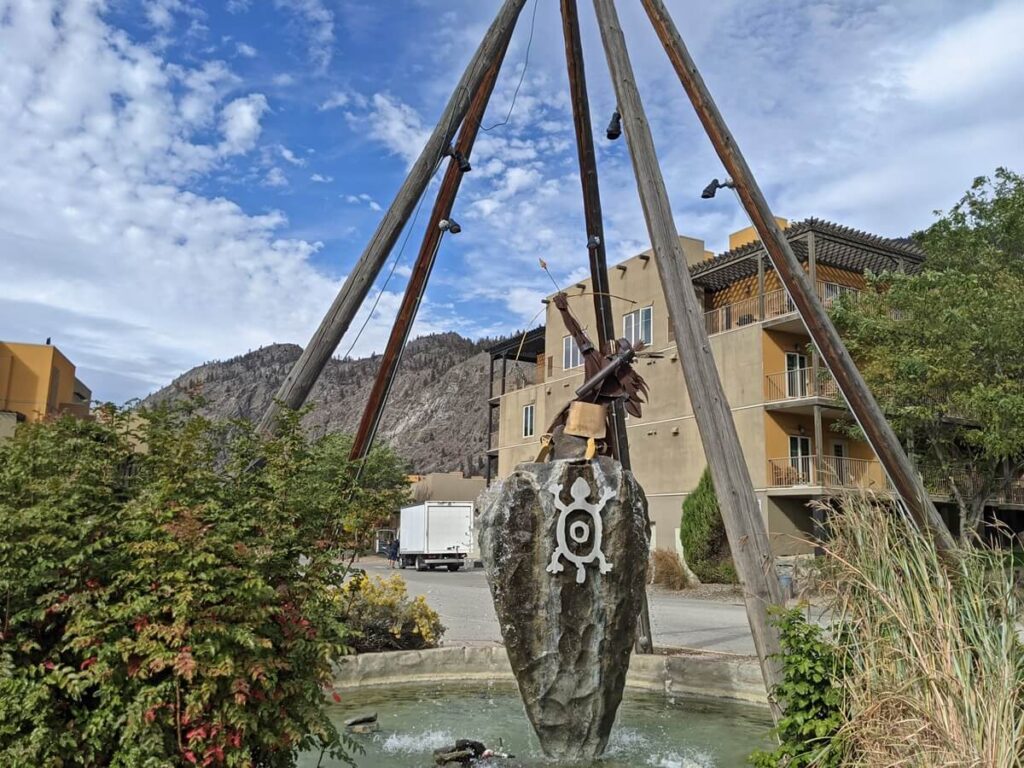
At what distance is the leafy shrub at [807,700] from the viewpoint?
413 centimetres

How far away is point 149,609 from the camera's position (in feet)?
11.4

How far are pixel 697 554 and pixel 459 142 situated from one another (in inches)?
752

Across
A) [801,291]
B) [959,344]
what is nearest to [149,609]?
[801,291]

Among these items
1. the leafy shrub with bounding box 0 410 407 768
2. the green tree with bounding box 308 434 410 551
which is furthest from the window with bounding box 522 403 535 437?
the leafy shrub with bounding box 0 410 407 768

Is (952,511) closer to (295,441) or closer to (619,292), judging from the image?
(619,292)

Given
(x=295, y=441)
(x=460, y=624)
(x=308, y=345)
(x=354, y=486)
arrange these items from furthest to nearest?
Answer: (x=460, y=624) → (x=308, y=345) → (x=354, y=486) → (x=295, y=441)

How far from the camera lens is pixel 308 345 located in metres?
6.94

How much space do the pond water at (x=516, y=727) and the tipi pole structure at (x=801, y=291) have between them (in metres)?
2.35

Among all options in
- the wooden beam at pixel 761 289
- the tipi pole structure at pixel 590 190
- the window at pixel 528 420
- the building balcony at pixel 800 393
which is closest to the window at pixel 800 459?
the building balcony at pixel 800 393

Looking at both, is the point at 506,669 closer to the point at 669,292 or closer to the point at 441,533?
the point at 669,292

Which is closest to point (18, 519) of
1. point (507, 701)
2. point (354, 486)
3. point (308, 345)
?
point (354, 486)

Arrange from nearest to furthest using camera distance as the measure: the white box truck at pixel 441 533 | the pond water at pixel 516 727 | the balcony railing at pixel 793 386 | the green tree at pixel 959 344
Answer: the pond water at pixel 516 727 < the green tree at pixel 959 344 < the balcony railing at pixel 793 386 < the white box truck at pixel 441 533

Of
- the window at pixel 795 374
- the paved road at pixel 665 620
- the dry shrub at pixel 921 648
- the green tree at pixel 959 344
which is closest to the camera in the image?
the dry shrub at pixel 921 648

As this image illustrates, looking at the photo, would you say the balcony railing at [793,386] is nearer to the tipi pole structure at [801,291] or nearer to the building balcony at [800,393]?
the building balcony at [800,393]
